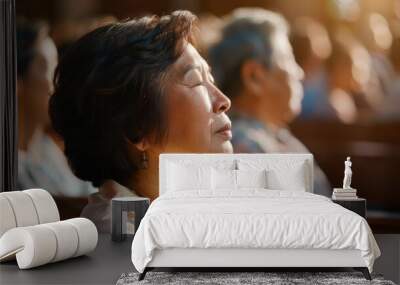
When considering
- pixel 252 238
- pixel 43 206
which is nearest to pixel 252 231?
pixel 252 238

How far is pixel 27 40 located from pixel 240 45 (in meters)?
2.45

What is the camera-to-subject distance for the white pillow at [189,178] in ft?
22.7

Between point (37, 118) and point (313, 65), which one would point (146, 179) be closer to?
point (37, 118)

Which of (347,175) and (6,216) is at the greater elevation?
(347,175)

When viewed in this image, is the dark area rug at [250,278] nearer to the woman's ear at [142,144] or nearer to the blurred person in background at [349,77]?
the woman's ear at [142,144]

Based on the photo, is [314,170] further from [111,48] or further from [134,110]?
[111,48]

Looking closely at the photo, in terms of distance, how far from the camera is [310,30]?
25.3 ft

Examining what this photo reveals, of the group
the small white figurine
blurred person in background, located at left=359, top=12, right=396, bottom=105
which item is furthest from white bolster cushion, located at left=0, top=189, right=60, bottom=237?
blurred person in background, located at left=359, top=12, right=396, bottom=105

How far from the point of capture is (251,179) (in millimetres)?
6773

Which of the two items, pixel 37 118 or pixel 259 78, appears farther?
pixel 37 118

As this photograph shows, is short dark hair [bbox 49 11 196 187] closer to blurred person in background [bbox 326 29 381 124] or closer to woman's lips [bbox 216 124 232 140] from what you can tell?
woman's lips [bbox 216 124 232 140]

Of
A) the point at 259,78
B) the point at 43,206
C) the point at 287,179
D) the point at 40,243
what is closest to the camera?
the point at 40,243

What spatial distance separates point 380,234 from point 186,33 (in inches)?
123

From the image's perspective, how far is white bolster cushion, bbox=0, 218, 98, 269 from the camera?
17.7ft
